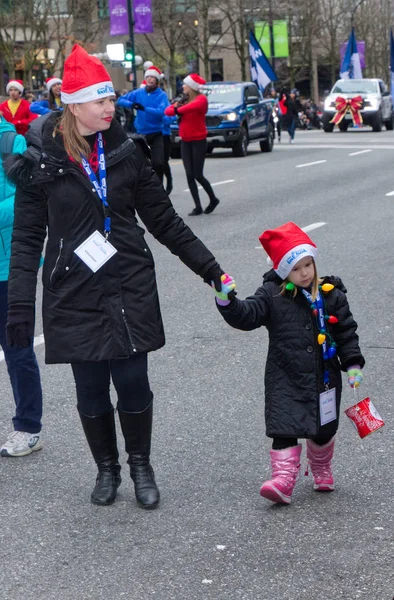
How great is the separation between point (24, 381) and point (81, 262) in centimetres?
114

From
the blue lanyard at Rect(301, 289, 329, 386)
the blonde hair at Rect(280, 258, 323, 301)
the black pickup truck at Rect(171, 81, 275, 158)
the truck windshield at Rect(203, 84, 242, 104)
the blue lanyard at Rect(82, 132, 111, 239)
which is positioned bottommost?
the black pickup truck at Rect(171, 81, 275, 158)

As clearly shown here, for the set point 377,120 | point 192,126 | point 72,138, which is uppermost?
point 72,138

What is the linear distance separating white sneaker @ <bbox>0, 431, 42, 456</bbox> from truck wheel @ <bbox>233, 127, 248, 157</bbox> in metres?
20.9

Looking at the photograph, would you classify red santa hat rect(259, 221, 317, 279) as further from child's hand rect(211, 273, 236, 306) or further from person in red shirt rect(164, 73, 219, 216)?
person in red shirt rect(164, 73, 219, 216)

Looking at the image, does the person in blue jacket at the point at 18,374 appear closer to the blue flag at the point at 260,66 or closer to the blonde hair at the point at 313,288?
the blonde hair at the point at 313,288

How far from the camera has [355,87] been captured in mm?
38062

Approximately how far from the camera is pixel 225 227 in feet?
43.6

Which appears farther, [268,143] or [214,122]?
[268,143]

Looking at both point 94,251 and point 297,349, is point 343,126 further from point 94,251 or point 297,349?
point 94,251

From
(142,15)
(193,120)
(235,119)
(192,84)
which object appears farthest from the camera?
(142,15)

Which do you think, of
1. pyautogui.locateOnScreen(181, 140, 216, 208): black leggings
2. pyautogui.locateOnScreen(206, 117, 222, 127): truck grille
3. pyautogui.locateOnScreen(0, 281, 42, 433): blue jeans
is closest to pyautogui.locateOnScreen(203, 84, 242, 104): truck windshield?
pyautogui.locateOnScreen(206, 117, 222, 127): truck grille

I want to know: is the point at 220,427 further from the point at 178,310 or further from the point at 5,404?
the point at 178,310

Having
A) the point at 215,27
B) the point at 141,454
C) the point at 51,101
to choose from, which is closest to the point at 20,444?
the point at 141,454

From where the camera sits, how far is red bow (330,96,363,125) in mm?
36397
